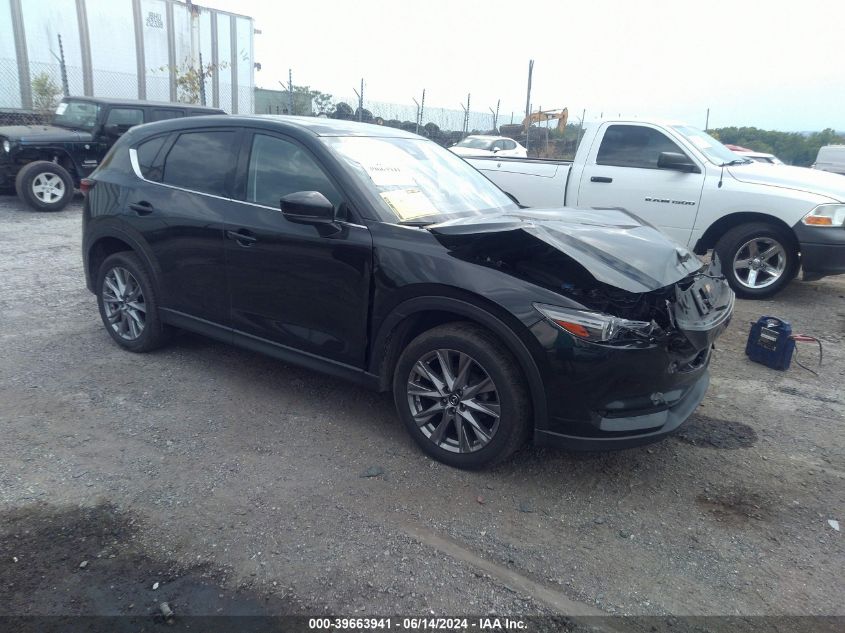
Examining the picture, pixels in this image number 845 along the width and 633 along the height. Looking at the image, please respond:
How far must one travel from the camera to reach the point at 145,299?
15.5 ft

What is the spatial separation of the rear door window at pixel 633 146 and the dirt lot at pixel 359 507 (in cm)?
381

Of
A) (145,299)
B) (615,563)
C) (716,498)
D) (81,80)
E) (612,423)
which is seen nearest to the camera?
(615,563)

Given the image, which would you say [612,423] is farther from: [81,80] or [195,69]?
[195,69]

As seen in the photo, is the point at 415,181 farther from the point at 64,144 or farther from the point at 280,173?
the point at 64,144

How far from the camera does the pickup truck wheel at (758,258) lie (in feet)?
22.9

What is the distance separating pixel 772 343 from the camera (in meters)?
5.14

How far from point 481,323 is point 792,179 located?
5625 mm

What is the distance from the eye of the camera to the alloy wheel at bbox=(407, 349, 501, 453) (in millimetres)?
3326

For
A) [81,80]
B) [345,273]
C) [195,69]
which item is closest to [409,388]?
[345,273]

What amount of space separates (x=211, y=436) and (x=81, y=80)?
649 inches

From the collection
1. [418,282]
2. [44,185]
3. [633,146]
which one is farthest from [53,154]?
[418,282]

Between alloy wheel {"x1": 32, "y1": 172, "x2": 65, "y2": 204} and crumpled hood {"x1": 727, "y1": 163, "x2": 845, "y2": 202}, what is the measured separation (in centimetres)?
1043

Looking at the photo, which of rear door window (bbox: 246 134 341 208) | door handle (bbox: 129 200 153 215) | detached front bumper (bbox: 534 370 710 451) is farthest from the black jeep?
detached front bumper (bbox: 534 370 710 451)

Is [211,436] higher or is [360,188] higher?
[360,188]
